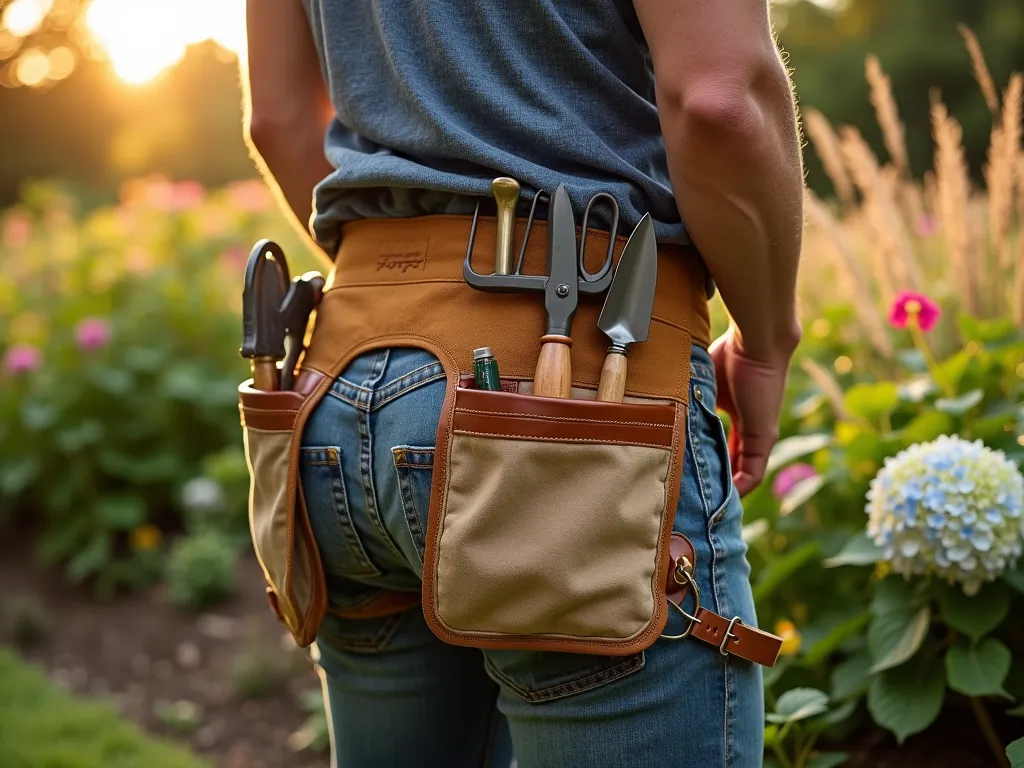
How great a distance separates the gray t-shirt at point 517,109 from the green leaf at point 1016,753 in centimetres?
90

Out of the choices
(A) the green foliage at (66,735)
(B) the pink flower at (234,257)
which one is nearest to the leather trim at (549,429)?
(A) the green foliage at (66,735)

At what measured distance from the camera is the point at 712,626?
1.00 m

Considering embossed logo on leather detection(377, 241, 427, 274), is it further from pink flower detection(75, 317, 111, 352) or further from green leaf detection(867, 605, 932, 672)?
pink flower detection(75, 317, 111, 352)

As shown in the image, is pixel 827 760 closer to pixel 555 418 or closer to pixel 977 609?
pixel 977 609

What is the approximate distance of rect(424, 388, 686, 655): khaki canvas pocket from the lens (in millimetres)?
964

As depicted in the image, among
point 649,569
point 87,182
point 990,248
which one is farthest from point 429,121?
point 87,182

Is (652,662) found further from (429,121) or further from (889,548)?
(889,548)

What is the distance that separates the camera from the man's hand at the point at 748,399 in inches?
48.4

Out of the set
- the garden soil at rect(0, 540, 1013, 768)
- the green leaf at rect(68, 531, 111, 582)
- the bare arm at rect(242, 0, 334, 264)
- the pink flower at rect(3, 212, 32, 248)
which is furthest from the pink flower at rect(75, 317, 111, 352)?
the bare arm at rect(242, 0, 334, 264)

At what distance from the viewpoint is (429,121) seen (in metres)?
1.07

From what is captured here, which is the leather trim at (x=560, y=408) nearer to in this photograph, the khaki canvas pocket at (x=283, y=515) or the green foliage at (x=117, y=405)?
the khaki canvas pocket at (x=283, y=515)

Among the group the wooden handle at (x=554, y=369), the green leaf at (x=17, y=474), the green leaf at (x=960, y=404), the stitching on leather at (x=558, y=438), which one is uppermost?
the wooden handle at (x=554, y=369)

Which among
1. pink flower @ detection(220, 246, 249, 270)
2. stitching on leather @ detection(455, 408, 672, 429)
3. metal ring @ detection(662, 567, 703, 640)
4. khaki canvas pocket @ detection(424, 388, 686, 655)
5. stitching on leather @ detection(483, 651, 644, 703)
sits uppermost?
stitching on leather @ detection(455, 408, 672, 429)

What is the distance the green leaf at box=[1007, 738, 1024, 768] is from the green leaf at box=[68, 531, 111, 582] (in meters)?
3.84
